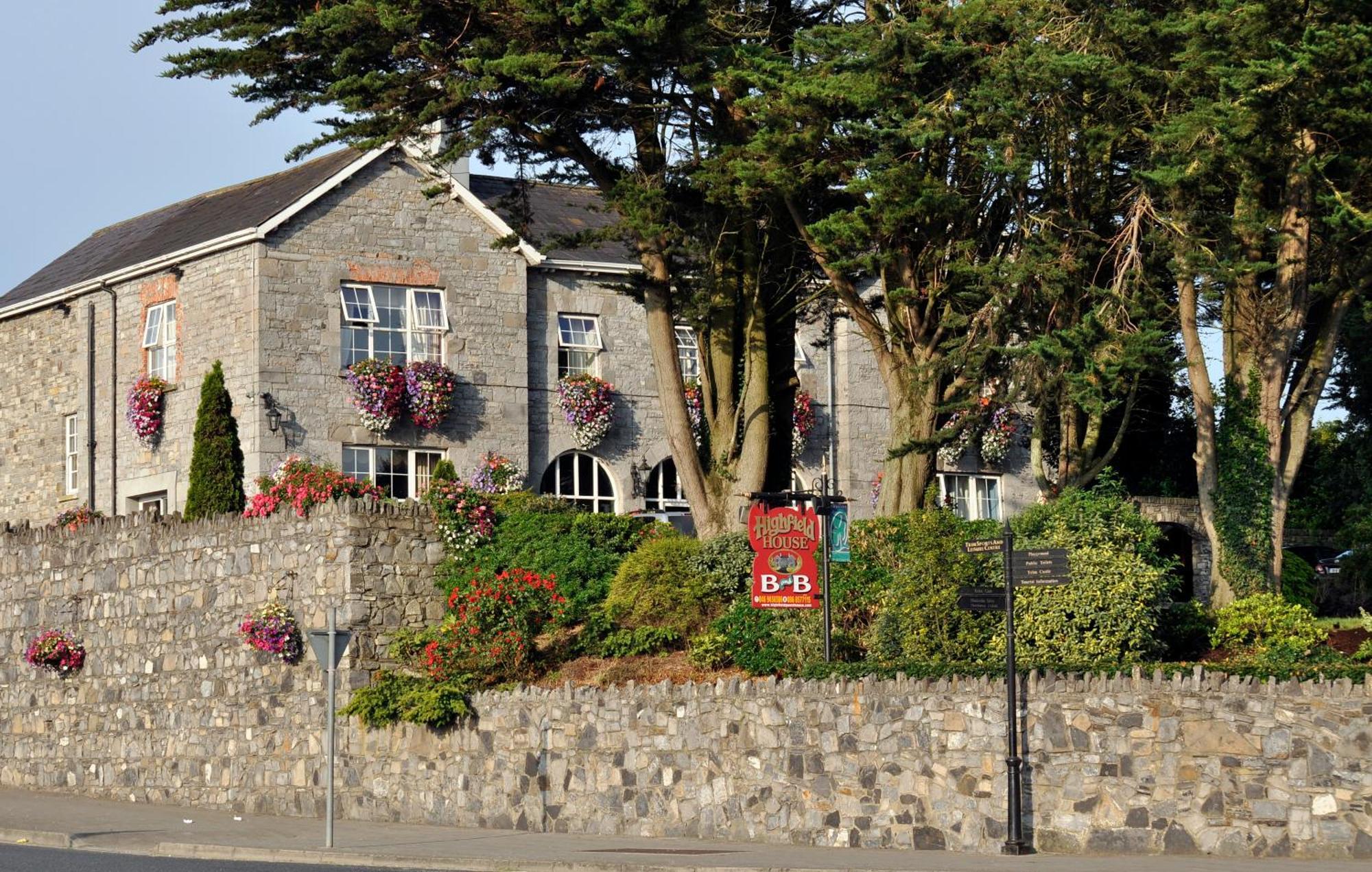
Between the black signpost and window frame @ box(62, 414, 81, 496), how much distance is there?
22383mm

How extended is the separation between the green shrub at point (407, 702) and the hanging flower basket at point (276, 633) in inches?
50.6

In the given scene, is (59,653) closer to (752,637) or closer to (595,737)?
(595,737)

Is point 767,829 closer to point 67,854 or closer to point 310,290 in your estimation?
point 67,854

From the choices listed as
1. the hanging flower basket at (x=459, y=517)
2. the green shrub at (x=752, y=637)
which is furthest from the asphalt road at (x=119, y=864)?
the hanging flower basket at (x=459, y=517)

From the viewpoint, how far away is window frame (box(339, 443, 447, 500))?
34938 millimetres

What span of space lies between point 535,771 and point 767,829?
11.6 ft

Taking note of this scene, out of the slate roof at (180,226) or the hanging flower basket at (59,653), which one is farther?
the slate roof at (180,226)

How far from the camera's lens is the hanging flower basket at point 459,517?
26.3 m

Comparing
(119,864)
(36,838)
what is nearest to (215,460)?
(36,838)

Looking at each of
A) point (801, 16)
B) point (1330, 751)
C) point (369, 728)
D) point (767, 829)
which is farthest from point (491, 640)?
point (1330, 751)

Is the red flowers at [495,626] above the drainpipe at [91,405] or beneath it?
beneath

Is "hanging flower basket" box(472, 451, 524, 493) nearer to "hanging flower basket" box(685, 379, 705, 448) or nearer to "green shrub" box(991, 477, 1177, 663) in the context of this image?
"hanging flower basket" box(685, 379, 705, 448)

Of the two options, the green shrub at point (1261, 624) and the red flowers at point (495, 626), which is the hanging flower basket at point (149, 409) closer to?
the red flowers at point (495, 626)

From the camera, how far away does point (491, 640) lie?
24.8 m
